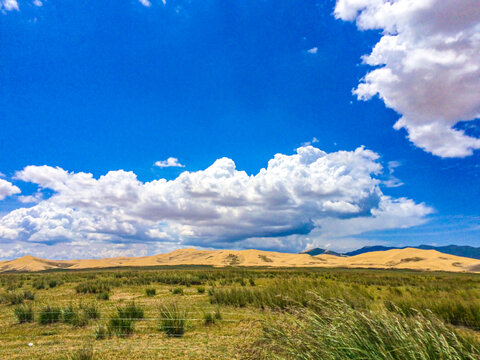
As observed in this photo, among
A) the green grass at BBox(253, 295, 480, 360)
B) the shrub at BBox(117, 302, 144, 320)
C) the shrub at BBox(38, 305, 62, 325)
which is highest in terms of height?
the green grass at BBox(253, 295, 480, 360)

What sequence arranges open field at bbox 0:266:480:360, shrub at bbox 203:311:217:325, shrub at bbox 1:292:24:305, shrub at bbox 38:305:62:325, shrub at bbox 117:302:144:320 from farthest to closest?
shrub at bbox 1:292:24:305, shrub at bbox 38:305:62:325, shrub at bbox 117:302:144:320, shrub at bbox 203:311:217:325, open field at bbox 0:266:480:360

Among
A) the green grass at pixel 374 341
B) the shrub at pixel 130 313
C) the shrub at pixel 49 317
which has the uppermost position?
the green grass at pixel 374 341

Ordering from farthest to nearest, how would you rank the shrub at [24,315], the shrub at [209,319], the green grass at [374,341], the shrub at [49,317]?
the shrub at [24,315] < the shrub at [49,317] < the shrub at [209,319] < the green grass at [374,341]

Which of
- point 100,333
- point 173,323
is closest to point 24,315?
point 100,333

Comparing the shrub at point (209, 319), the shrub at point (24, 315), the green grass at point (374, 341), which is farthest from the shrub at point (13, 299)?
the green grass at point (374, 341)

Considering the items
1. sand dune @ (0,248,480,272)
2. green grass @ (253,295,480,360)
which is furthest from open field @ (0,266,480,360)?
A: sand dune @ (0,248,480,272)

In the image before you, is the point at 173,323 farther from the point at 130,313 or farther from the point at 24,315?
the point at 24,315

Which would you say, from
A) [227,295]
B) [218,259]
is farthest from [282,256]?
[227,295]

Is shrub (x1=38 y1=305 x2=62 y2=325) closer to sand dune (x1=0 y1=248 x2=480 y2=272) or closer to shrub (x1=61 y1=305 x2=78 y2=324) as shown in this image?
shrub (x1=61 y1=305 x2=78 y2=324)

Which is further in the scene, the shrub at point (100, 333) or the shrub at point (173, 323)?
the shrub at point (173, 323)

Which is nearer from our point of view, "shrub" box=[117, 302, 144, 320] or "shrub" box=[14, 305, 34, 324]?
"shrub" box=[117, 302, 144, 320]

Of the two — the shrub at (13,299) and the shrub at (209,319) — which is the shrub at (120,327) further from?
Result: the shrub at (13,299)

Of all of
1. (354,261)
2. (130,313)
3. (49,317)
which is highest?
(354,261)

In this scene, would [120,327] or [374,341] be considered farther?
[120,327]
